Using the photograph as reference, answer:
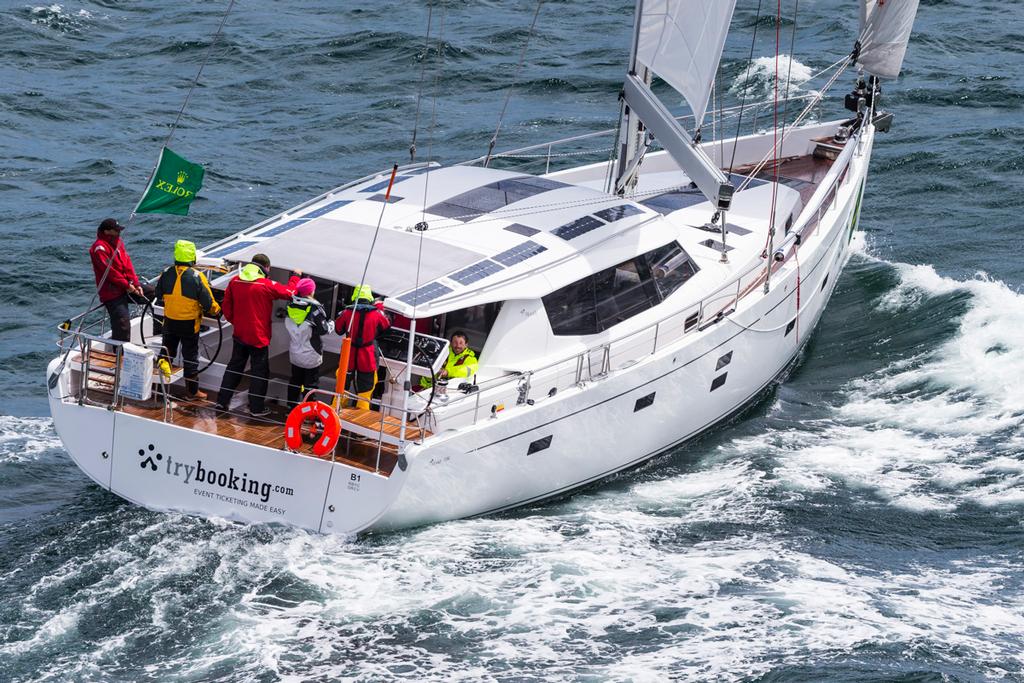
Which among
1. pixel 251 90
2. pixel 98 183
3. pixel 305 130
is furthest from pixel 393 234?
pixel 251 90

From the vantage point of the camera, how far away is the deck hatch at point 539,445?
13570mm

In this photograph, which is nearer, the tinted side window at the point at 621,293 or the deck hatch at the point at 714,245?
the tinted side window at the point at 621,293

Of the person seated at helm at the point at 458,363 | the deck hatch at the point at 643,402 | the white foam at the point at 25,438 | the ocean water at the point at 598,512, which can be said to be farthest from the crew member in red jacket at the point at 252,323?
the deck hatch at the point at 643,402

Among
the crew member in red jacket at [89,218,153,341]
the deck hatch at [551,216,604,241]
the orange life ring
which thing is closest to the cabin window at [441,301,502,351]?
the deck hatch at [551,216,604,241]

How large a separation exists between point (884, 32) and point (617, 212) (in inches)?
265

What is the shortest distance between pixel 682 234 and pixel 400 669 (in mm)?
7497

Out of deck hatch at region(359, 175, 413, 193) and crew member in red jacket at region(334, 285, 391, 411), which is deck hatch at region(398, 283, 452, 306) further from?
deck hatch at region(359, 175, 413, 193)

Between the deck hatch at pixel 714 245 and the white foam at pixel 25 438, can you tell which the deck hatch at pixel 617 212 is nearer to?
the deck hatch at pixel 714 245

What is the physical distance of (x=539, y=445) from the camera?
44.8 ft

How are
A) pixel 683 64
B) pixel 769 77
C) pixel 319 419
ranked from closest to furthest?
pixel 319 419 → pixel 683 64 → pixel 769 77

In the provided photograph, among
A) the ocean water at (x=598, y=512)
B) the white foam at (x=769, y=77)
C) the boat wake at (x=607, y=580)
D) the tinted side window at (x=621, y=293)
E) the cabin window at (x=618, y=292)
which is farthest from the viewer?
the white foam at (x=769, y=77)

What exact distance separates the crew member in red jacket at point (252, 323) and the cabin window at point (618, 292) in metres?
2.70

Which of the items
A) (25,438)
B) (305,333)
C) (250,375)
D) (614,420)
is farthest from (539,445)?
(25,438)

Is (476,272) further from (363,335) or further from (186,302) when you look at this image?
(186,302)
